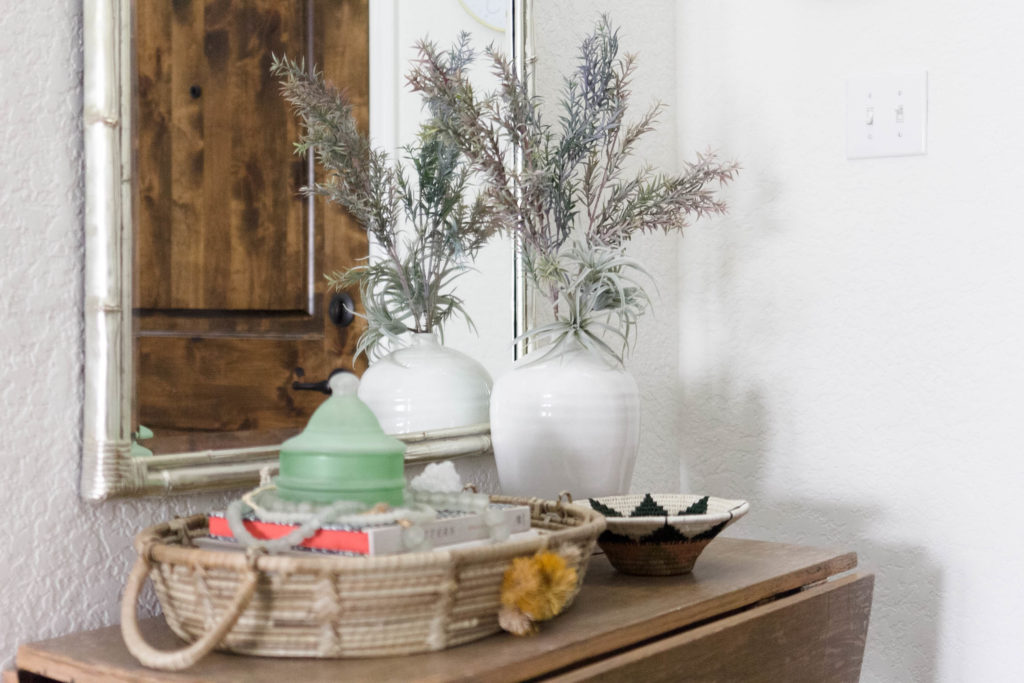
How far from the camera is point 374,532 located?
0.72 meters

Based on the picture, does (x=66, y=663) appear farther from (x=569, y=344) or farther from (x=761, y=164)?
(x=761, y=164)

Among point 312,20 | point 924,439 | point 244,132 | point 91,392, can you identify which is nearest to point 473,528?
point 91,392

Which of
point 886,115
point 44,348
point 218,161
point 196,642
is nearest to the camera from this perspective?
point 196,642

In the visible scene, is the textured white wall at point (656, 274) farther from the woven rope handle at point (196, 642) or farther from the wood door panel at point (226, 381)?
the woven rope handle at point (196, 642)

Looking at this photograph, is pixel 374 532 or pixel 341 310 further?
pixel 341 310

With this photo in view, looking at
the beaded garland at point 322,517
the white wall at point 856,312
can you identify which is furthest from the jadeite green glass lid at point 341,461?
the white wall at point 856,312

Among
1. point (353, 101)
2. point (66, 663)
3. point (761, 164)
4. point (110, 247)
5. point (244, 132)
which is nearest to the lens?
point (66, 663)

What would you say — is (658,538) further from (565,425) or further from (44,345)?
(44,345)

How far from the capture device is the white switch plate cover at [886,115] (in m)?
1.48

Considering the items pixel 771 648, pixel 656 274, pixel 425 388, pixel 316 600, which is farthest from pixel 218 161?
pixel 656 274

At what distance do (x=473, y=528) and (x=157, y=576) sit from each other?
0.22 m

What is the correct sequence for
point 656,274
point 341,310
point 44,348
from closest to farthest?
point 44,348 < point 341,310 < point 656,274

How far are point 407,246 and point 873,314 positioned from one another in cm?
70

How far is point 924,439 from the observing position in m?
Result: 1.48
